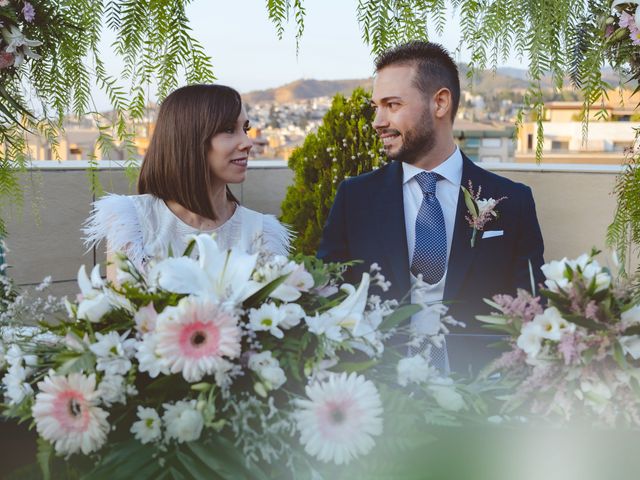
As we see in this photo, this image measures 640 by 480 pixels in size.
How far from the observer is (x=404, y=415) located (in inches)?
36.1

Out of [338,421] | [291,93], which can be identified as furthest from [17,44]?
[291,93]

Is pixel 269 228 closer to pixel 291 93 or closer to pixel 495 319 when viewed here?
pixel 495 319

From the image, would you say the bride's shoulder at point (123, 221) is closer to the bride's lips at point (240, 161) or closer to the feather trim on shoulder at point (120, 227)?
the feather trim on shoulder at point (120, 227)

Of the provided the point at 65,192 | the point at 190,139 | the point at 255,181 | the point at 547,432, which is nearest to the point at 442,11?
the point at 190,139

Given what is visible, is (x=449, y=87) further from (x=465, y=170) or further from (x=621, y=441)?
(x=621, y=441)

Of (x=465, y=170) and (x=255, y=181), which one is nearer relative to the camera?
(x=465, y=170)

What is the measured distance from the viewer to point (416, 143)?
2.14 meters

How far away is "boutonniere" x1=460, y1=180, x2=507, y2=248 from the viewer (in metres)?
2.01

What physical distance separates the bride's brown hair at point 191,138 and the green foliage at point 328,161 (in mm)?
2902

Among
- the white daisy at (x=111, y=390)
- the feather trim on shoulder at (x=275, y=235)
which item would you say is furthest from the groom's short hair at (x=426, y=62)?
the white daisy at (x=111, y=390)

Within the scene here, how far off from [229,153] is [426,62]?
603mm

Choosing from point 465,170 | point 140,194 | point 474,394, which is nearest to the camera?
point 474,394

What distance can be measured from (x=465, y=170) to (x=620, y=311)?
1.23 m

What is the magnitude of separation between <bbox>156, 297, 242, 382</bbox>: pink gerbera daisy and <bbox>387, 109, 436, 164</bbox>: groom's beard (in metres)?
1.34
